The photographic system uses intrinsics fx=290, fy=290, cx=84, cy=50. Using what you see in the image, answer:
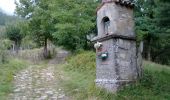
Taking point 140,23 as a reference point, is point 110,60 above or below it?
below

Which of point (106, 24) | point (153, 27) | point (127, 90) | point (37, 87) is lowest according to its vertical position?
point (37, 87)

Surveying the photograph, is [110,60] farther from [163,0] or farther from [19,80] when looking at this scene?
[19,80]

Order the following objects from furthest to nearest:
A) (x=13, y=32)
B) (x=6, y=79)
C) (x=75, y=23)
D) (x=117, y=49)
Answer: (x=13, y=32)
(x=75, y=23)
(x=6, y=79)
(x=117, y=49)

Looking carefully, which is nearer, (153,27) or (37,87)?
(37,87)

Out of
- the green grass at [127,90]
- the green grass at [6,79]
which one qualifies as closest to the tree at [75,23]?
the green grass at [6,79]

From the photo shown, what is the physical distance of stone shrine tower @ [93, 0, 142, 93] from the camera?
9.95 m

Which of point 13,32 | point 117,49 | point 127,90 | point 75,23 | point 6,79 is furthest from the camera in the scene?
point 13,32

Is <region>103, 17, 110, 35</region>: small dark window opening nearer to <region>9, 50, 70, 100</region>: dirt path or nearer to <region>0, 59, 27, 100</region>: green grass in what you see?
<region>9, 50, 70, 100</region>: dirt path

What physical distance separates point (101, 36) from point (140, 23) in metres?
9.69

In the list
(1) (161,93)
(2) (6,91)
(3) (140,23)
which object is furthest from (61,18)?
(1) (161,93)

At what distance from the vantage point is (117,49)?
9992 mm

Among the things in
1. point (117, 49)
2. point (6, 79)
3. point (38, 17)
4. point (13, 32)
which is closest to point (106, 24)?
point (117, 49)

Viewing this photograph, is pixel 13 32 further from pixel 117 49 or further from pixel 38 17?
pixel 117 49

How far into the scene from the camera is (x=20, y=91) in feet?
37.3
